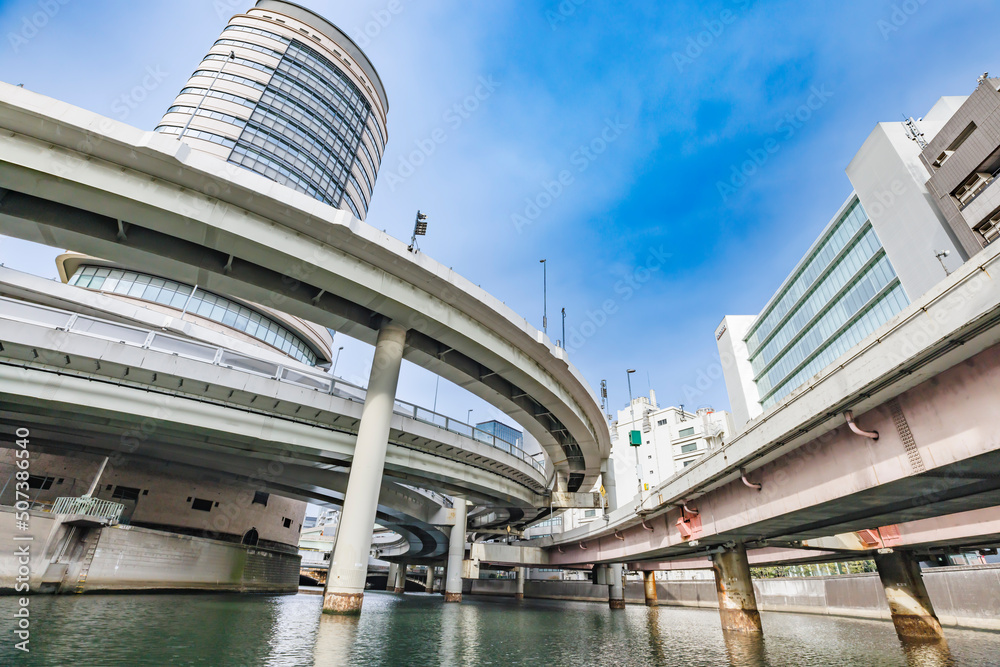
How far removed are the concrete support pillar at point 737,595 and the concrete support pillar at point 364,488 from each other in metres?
12.1

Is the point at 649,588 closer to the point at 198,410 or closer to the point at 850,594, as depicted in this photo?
the point at 850,594

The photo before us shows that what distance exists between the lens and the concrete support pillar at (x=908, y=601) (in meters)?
13.1

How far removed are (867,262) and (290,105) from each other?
6873cm

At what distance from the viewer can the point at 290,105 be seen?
5981cm

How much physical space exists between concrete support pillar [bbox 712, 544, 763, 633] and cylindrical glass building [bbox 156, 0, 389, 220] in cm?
5714

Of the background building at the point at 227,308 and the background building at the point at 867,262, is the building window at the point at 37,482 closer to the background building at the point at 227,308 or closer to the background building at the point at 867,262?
the background building at the point at 227,308

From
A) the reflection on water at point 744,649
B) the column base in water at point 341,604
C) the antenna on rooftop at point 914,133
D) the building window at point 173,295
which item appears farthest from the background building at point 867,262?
the building window at point 173,295

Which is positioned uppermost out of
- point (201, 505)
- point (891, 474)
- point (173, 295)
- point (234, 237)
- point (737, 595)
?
point (173, 295)

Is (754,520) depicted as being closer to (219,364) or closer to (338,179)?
(219,364)

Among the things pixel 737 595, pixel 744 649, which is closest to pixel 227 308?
pixel 737 595

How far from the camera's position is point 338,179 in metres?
63.1

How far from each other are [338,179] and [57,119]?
53.5 metres

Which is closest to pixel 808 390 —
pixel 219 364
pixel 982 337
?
pixel 982 337

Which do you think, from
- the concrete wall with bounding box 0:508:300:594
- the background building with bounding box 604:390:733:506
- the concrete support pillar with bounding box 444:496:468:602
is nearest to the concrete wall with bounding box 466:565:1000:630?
the background building with bounding box 604:390:733:506
